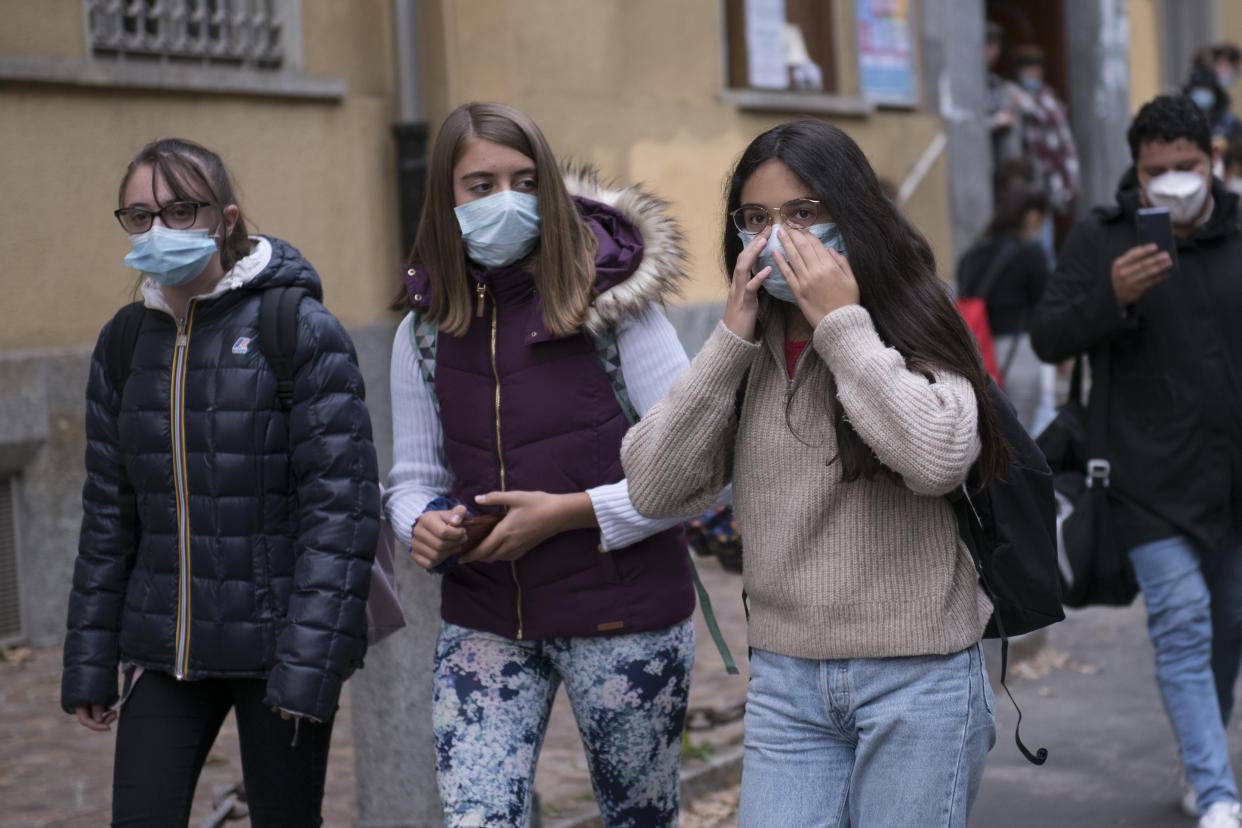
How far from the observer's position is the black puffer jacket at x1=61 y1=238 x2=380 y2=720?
3.58 metres

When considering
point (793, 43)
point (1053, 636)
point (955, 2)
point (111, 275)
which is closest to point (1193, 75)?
point (955, 2)

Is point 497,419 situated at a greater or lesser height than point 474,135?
lesser

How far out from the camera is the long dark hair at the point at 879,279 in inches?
118

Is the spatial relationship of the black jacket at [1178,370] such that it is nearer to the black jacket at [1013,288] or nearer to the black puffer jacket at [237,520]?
the black puffer jacket at [237,520]

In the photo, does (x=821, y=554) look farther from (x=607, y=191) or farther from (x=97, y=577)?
(x=97, y=577)

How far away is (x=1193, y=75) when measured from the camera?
14.8 meters

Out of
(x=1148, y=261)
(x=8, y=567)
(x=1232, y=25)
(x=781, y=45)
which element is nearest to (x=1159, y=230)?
(x=1148, y=261)

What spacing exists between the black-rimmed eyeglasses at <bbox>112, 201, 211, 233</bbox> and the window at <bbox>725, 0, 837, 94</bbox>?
29.9 ft

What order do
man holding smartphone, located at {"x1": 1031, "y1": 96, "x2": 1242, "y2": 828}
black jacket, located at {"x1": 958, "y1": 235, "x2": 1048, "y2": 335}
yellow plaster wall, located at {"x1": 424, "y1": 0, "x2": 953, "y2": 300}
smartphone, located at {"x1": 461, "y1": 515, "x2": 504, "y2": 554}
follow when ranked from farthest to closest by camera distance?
1. yellow plaster wall, located at {"x1": 424, "y1": 0, "x2": 953, "y2": 300}
2. black jacket, located at {"x1": 958, "y1": 235, "x2": 1048, "y2": 335}
3. man holding smartphone, located at {"x1": 1031, "y1": 96, "x2": 1242, "y2": 828}
4. smartphone, located at {"x1": 461, "y1": 515, "x2": 504, "y2": 554}

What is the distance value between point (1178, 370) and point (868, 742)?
2.59 m

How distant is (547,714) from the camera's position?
3766mm

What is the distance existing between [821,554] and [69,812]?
11.1 feet

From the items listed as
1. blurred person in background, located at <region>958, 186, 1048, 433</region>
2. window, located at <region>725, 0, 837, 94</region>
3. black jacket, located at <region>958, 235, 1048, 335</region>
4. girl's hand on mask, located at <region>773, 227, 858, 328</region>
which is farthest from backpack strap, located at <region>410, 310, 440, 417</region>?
window, located at <region>725, 0, 837, 94</region>

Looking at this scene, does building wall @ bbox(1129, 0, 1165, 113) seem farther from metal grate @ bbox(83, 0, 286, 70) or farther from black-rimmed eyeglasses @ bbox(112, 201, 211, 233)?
black-rimmed eyeglasses @ bbox(112, 201, 211, 233)
